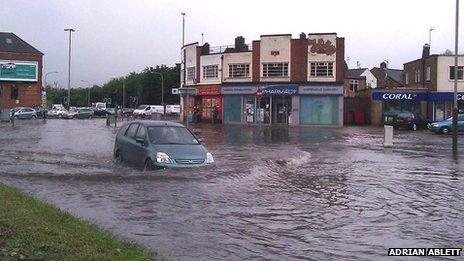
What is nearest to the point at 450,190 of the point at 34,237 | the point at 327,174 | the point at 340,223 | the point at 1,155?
the point at 327,174

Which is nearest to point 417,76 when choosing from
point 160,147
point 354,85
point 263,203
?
point 354,85

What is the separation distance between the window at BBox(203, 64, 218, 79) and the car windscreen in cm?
4579

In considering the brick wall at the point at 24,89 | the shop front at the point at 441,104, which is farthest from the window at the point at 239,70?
the brick wall at the point at 24,89

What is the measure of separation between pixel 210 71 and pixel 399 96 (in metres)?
19.4

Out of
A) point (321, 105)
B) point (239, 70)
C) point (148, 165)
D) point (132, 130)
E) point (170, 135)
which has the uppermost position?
point (239, 70)

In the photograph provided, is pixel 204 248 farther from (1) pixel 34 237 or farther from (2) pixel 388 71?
(2) pixel 388 71

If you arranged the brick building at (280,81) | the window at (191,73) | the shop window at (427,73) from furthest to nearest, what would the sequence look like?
1. the window at (191,73)
2. the shop window at (427,73)
3. the brick building at (280,81)

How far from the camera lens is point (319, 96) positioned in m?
56.8

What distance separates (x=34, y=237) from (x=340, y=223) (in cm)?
478

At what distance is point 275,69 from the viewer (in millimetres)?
58844

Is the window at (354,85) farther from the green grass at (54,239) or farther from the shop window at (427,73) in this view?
the green grass at (54,239)

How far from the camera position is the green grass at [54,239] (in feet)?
20.3

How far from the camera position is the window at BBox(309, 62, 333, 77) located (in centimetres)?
5706

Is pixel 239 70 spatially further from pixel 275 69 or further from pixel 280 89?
pixel 280 89
